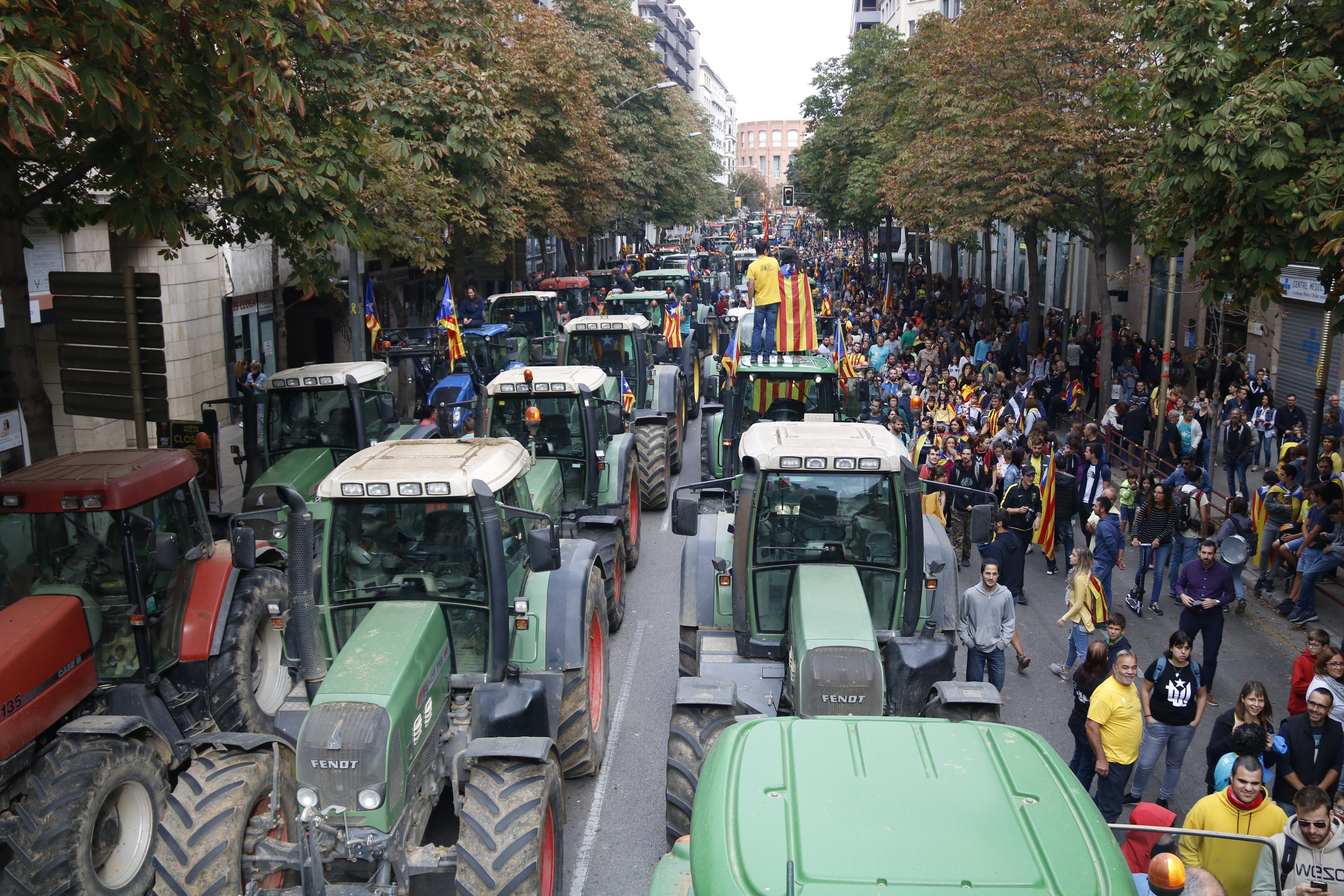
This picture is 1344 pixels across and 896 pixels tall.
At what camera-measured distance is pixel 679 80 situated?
363 feet

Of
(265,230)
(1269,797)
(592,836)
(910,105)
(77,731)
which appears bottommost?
(592,836)

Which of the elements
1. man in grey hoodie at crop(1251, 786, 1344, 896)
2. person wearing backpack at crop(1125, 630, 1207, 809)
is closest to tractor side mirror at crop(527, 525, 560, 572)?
man in grey hoodie at crop(1251, 786, 1344, 896)

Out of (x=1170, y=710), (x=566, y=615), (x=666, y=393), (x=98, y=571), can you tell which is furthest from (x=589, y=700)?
(x=666, y=393)

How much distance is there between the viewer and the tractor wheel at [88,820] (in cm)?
591

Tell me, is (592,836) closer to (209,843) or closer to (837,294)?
(209,843)

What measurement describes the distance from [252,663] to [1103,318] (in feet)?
54.1

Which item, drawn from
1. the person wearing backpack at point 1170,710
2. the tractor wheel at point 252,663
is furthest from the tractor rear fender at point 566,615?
the person wearing backpack at point 1170,710

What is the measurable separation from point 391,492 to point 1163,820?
4.54 meters

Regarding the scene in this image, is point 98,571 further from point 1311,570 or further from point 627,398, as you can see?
point 1311,570

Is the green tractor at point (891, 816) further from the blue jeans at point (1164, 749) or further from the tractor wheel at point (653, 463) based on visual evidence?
the tractor wheel at point (653, 463)

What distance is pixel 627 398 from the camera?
50.4ft

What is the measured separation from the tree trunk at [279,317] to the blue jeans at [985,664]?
52.3ft

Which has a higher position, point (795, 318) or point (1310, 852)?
point (795, 318)

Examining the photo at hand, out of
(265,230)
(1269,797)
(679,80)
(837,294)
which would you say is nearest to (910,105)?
(837,294)
